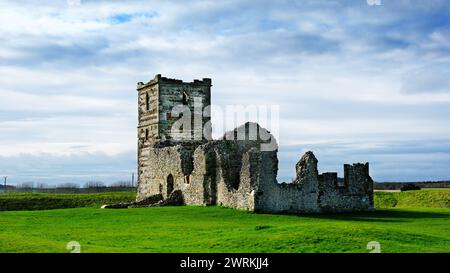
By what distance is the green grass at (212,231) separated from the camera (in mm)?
21000

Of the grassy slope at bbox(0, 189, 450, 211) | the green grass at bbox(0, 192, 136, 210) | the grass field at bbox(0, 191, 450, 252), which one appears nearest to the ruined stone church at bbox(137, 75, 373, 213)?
the grass field at bbox(0, 191, 450, 252)

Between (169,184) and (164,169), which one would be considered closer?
(169,184)

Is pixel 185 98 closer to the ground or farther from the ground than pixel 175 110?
farther from the ground

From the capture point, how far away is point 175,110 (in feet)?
177

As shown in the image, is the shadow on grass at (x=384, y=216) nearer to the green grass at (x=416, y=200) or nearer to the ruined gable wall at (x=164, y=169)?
the ruined gable wall at (x=164, y=169)

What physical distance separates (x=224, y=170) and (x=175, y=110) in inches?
616

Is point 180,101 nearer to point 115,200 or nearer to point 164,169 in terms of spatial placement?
point 164,169

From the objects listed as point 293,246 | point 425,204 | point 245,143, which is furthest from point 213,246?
point 425,204

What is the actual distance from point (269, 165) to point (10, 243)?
17982mm

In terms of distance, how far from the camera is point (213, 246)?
2131cm

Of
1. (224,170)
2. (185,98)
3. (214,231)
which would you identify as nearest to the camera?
(214,231)

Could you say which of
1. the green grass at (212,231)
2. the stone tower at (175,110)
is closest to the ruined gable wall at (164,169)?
the stone tower at (175,110)

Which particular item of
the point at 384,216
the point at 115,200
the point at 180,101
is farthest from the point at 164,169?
the point at 384,216

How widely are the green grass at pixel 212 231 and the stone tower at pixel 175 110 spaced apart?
16.4m
